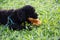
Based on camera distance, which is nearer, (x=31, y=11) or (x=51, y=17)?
(x=31, y=11)

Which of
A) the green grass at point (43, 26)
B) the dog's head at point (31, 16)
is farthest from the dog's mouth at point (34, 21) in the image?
the green grass at point (43, 26)

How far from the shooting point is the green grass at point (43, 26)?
500 centimetres

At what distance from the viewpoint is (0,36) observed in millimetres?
5082

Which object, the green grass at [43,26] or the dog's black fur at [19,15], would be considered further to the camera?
the dog's black fur at [19,15]

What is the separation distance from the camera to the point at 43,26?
5422mm

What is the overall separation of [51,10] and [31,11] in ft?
3.40

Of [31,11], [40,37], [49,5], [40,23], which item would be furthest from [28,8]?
[49,5]

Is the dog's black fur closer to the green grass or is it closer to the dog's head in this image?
the dog's head

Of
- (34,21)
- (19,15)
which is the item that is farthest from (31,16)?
(19,15)

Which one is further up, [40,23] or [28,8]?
[28,8]

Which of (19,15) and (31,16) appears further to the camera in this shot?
(31,16)

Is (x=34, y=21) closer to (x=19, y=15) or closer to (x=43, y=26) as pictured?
(x=43, y=26)

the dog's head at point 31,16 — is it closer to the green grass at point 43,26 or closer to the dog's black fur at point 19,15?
Result: the dog's black fur at point 19,15

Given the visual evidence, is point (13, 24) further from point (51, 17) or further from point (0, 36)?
point (51, 17)
